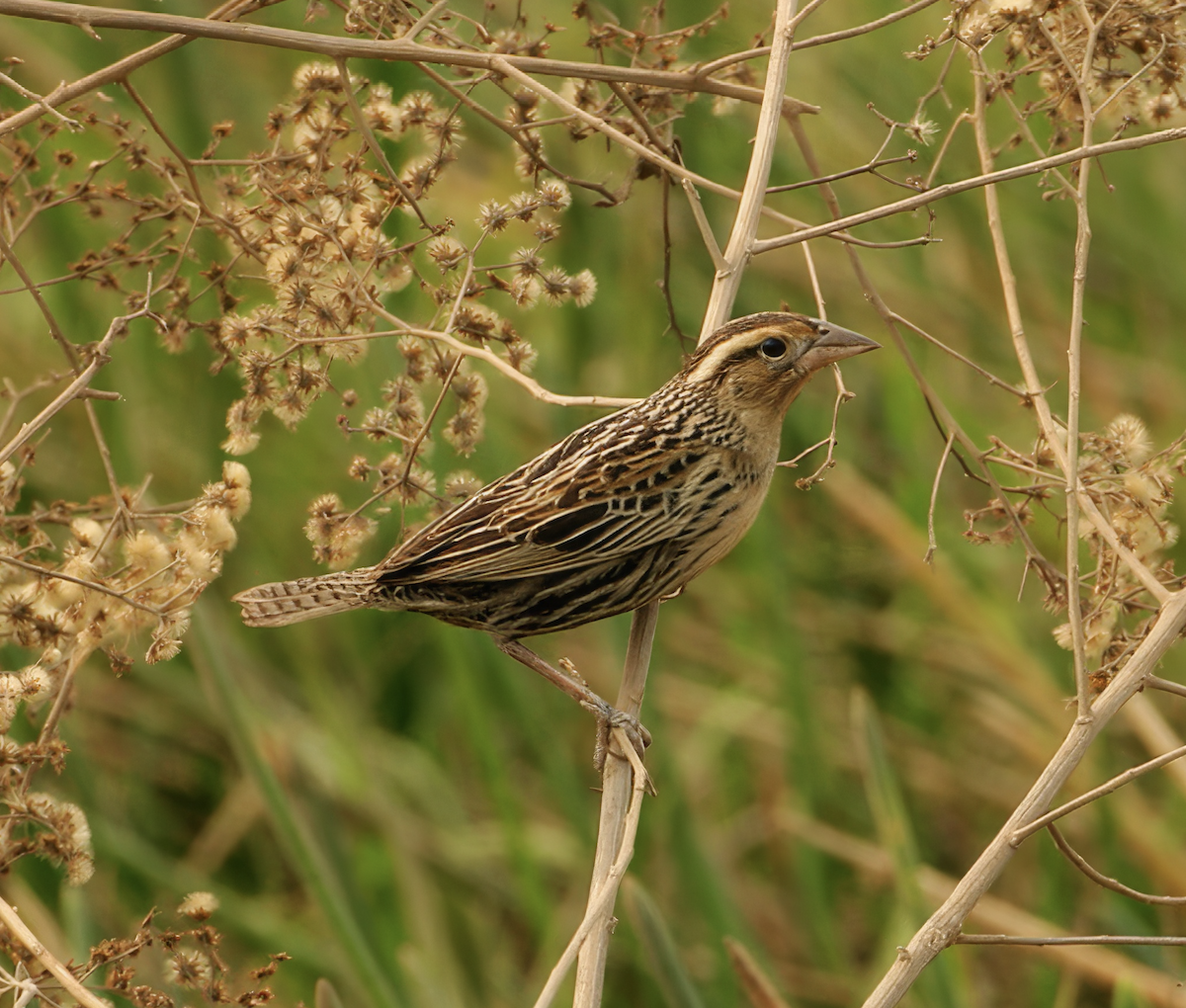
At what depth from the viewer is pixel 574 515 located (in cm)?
254

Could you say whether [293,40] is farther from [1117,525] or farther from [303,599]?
[1117,525]

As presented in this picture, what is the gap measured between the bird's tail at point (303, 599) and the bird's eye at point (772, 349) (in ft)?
2.75

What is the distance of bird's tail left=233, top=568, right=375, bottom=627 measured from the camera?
2637 mm

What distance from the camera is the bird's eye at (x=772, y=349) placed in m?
2.57

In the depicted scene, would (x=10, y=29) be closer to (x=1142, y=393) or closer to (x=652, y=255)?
(x=652, y=255)

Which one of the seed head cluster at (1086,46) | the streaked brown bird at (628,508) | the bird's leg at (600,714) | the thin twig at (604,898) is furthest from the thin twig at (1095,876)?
the seed head cluster at (1086,46)

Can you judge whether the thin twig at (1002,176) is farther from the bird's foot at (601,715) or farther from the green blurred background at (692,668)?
the green blurred background at (692,668)

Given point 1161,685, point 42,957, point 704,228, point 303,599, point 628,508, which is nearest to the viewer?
point 42,957

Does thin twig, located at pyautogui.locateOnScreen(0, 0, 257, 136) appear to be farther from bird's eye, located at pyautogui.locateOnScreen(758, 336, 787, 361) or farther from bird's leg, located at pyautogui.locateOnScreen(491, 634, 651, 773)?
bird's leg, located at pyautogui.locateOnScreen(491, 634, 651, 773)

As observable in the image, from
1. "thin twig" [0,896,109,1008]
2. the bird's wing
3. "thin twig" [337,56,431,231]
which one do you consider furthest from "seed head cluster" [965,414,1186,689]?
"thin twig" [0,896,109,1008]

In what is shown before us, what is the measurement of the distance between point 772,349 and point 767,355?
14mm

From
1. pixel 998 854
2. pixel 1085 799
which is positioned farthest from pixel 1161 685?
pixel 998 854

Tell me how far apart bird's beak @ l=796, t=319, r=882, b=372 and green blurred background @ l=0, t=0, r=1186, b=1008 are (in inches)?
55.2

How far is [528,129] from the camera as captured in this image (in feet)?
8.13
